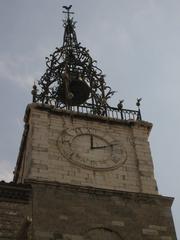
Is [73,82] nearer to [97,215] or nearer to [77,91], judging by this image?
[77,91]

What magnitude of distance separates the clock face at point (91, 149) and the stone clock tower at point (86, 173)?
0.08ft

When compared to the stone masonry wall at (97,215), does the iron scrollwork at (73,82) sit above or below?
above

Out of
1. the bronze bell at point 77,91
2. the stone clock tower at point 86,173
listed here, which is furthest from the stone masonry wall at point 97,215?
the bronze bell at point 77,91

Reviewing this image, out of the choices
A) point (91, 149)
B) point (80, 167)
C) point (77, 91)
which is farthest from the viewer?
point (77, 91)

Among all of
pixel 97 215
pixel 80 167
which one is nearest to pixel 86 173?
pixel 80 167

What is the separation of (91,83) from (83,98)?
2.34 feet

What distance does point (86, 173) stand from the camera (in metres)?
17.6

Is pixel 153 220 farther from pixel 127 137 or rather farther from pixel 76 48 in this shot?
pixel 76 48

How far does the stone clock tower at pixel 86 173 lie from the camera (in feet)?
52.1

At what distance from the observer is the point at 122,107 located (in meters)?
20.6

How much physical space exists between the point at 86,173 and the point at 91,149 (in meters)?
1.06

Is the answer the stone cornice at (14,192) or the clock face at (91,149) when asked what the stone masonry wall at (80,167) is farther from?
the stone cornice at (14,192)

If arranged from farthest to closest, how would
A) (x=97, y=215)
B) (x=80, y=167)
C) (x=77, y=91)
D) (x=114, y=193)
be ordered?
1. (x=77, y=91)
2. (x=80, y=167)
3. (x=114, y=193)
4. (x=97, y=215)

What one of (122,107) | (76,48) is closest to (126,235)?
(122,107)
